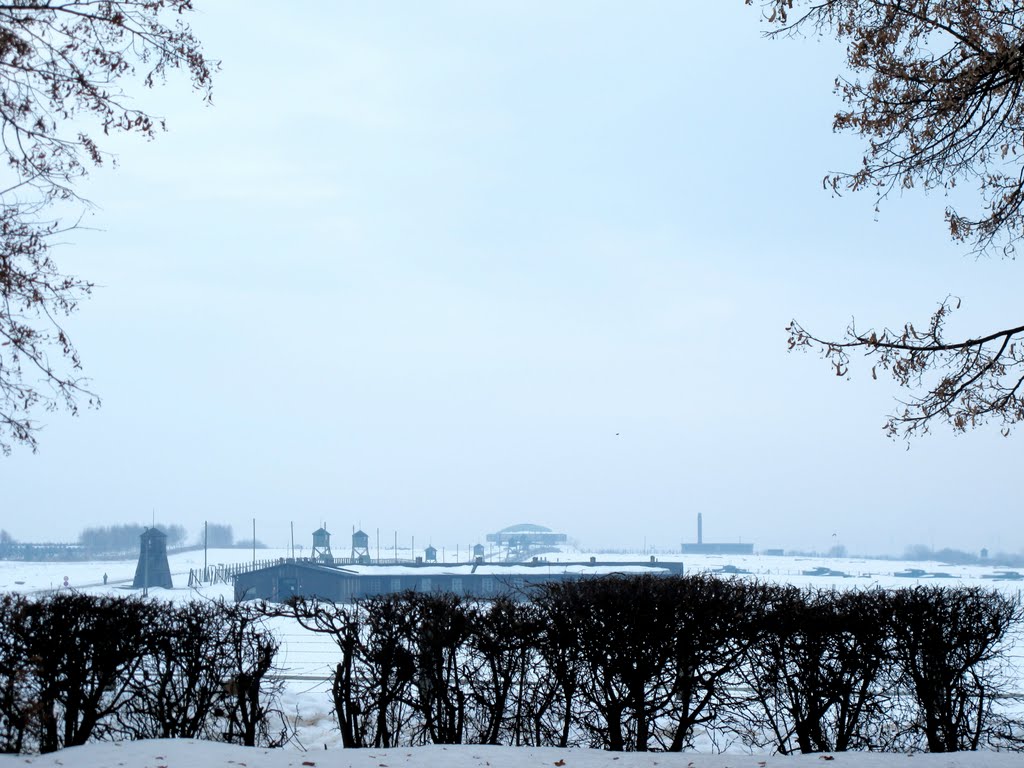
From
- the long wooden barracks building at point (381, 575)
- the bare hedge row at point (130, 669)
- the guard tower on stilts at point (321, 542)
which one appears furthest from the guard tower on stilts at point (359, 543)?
the bare hedge row at point (130, 669)

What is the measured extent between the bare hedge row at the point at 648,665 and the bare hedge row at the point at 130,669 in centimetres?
83

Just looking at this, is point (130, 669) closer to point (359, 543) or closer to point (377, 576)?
point (377, 576)

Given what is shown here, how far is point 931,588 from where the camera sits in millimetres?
10203

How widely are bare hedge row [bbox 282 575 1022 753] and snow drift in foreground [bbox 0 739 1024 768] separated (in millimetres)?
931

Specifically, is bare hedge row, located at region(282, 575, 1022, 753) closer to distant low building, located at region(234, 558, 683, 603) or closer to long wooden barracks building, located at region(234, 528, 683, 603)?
distant low building, located at region(234, 558, 683, 603)

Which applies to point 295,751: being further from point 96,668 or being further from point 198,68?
point 198,68

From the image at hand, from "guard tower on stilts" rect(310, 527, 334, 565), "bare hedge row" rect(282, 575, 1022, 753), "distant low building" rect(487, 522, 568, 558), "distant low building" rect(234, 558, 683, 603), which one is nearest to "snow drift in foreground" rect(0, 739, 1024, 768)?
"bare hedge row" rect(282, 575, 1022, 753)

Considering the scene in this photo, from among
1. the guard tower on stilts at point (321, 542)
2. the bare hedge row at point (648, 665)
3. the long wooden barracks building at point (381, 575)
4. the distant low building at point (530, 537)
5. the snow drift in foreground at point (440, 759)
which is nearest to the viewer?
the snow drift in foreground at point (440, 759)

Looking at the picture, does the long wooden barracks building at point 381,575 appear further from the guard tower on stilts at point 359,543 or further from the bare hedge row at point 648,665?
the bare hedge row at point 648,665

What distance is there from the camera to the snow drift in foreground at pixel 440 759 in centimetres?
787

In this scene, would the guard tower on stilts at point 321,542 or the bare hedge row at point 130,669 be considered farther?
the guard tower on stilts at point 321,542

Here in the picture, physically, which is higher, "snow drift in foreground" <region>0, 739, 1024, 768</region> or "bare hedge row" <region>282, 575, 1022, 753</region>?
"bare hedge row" <region>282, 575, 1022, 753</region>

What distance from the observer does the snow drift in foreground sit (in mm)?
7867

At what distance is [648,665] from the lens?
9258 millimetres
